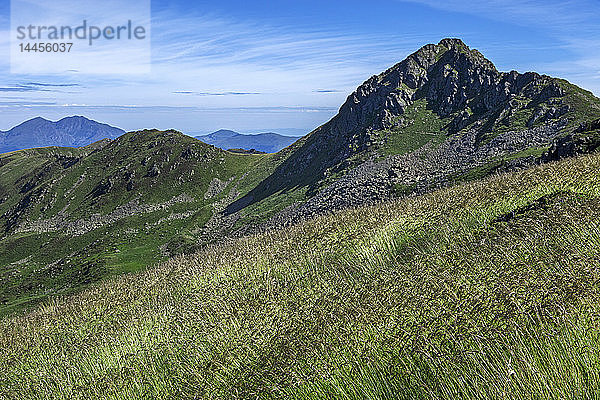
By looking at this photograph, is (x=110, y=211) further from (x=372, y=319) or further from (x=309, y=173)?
(x=372, y=319)

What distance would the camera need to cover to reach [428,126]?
355 ft

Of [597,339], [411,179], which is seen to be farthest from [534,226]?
[411,179]

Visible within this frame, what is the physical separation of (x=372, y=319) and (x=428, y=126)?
10925cm

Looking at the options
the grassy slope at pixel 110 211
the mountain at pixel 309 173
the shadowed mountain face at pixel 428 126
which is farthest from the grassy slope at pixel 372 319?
the grassy slope at pixel 110 211

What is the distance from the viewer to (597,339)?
5148 millimetres

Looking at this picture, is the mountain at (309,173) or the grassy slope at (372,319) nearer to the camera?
the grassy slope at (372,319)

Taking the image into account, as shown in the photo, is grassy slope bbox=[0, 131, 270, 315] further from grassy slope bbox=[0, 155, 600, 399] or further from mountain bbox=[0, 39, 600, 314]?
grassy slope bbox=[0, 155, 600, 399]

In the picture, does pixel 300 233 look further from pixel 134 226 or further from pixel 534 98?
pixel 134 226

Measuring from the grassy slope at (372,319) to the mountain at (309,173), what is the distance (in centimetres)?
3152

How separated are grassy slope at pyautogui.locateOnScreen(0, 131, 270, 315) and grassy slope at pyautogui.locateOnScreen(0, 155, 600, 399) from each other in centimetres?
8297

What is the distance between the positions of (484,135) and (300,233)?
82.6 meters

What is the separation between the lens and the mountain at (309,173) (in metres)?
78.9

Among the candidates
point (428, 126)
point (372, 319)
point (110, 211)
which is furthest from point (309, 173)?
point (372, 319)

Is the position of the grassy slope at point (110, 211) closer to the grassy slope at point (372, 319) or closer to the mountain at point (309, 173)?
the mountain at point (309, 173)
